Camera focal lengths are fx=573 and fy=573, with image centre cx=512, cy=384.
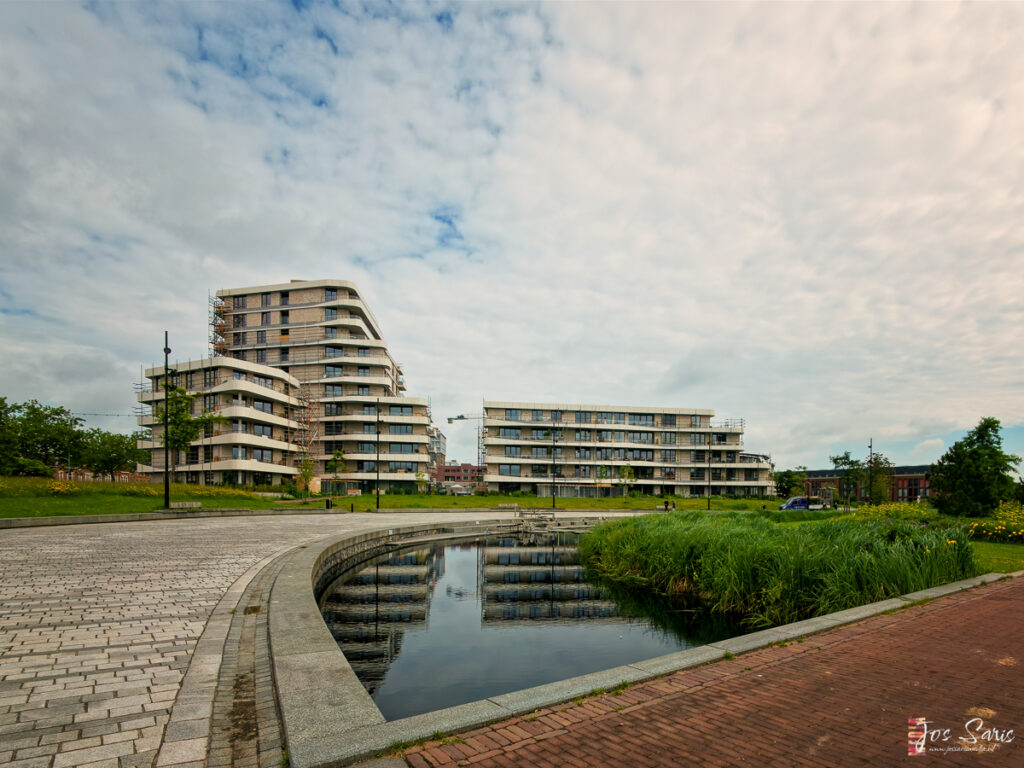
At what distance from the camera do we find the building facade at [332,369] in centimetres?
6525

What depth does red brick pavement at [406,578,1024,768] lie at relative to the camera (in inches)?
151

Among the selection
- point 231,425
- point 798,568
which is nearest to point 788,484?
point 231,425

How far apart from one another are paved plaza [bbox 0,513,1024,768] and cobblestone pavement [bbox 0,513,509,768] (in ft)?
0.07

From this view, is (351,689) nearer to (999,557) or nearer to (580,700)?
(580,700)

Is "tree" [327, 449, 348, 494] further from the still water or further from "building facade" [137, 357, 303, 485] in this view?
the still water

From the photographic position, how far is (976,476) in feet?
86.9

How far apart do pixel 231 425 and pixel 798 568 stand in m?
53.0

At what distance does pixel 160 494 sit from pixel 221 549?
23.0 m

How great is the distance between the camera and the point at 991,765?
373cm

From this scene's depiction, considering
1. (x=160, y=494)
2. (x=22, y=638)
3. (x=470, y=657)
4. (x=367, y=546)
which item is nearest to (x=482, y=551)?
(x=367, y=546)

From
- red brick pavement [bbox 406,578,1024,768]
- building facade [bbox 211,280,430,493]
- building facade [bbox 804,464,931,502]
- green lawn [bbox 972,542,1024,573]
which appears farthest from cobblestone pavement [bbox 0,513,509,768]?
building facade [bbox 804,464,931,502]

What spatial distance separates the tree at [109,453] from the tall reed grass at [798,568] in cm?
6928

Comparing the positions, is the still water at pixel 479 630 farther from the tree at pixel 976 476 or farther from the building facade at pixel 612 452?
the building facade at pixel 612 452

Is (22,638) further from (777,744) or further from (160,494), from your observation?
(160,494)
